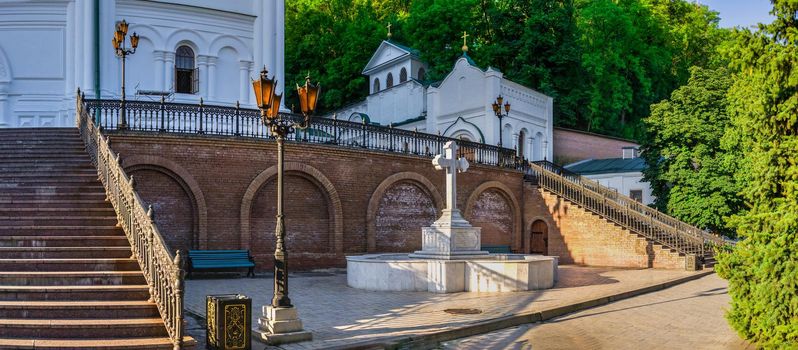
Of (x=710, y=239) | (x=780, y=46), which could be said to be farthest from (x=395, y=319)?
(x=710, y=239)

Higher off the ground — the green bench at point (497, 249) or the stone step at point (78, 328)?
the stone step at point (78, 328)

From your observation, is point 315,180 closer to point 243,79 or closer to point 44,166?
point 243,79

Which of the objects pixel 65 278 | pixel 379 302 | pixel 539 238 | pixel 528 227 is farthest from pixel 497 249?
pixel 65 278

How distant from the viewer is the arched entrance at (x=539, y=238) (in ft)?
98.1

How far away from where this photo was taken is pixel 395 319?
12.6 m

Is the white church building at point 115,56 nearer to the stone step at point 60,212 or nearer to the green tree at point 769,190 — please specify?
the stone step at point 60,212

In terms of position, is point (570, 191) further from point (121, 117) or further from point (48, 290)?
point (48, 290)

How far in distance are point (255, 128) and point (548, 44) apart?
83.3ft

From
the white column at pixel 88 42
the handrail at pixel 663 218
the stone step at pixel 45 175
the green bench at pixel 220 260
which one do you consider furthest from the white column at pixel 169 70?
the handrail at pixel 663 218

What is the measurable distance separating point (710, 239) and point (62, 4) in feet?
82.6

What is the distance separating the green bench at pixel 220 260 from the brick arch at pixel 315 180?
36.2 inches

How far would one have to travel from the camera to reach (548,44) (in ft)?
144

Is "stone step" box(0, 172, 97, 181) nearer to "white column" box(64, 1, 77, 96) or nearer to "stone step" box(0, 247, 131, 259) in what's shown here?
"stone step" box(0, 247, 131, 259)

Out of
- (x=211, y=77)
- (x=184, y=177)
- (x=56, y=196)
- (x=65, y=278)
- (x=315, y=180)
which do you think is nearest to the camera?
(x=65, y=278)
